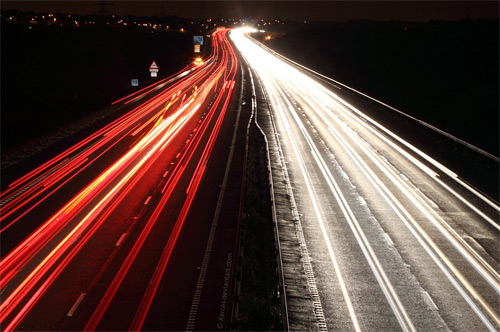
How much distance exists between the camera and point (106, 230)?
15.6 m

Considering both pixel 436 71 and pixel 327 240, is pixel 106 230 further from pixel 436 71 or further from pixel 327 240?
pixel 436 71

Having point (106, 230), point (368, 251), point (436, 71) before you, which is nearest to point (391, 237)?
point (368, 251)

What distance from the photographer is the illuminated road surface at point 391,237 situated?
11734 mm

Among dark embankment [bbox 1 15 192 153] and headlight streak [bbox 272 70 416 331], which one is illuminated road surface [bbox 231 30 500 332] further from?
dark embankment [bbox 1 15 192 153]

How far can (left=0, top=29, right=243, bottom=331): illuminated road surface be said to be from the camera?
11.3 m

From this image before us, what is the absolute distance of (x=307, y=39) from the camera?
126 m

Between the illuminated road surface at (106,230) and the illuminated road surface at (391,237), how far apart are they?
357 cm

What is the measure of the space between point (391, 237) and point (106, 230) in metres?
9.85

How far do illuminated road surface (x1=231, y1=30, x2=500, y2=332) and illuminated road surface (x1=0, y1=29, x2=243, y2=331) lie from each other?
3569 millimetres

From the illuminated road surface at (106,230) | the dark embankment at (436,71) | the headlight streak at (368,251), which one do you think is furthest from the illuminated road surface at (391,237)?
the dark embankment at (436,71)

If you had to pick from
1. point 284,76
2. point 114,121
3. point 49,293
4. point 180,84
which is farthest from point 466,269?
point 284,76

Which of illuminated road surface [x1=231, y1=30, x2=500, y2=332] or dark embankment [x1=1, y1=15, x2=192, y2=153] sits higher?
dark embankment [x1=1, y1=15, x2=192, y2=153]

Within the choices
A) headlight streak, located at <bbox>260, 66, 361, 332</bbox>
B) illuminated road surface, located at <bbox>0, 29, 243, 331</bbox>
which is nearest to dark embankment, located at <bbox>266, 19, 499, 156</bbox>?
headlight streak, located at <bbox>260, 66, 361, 332</bbox>

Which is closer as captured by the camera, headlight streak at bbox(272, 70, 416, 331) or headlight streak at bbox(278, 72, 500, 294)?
headlight streak at bbox(272, 70, 416, 331)
